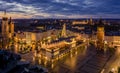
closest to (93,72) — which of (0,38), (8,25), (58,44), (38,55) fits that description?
(38,55)

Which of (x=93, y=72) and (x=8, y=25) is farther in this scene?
(x=8, y=25)

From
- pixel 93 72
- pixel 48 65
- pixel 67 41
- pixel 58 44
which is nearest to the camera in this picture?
A: pixel 93 72

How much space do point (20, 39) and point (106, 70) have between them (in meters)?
20.3

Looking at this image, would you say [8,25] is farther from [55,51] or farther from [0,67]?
[0,67]

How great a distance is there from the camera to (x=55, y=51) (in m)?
19.9

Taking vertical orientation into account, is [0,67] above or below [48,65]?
above

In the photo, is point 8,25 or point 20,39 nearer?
point 8,25

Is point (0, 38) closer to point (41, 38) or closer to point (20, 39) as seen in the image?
point (20, 39)

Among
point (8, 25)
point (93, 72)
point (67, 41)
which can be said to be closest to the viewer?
point (93, 72)

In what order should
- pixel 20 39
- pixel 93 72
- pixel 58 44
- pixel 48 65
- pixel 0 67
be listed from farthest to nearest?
pixel 20 39 → pixel 58 44 → pixel 48 65 → pixel 93 72 → pixel 0 67

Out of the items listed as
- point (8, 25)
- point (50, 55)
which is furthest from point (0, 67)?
point (8, 25)

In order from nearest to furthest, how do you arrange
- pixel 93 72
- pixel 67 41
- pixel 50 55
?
pixel 93 72, pixel 50 55, pixel 67 41

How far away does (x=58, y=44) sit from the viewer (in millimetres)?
24766

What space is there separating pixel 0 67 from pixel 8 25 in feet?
68.9
